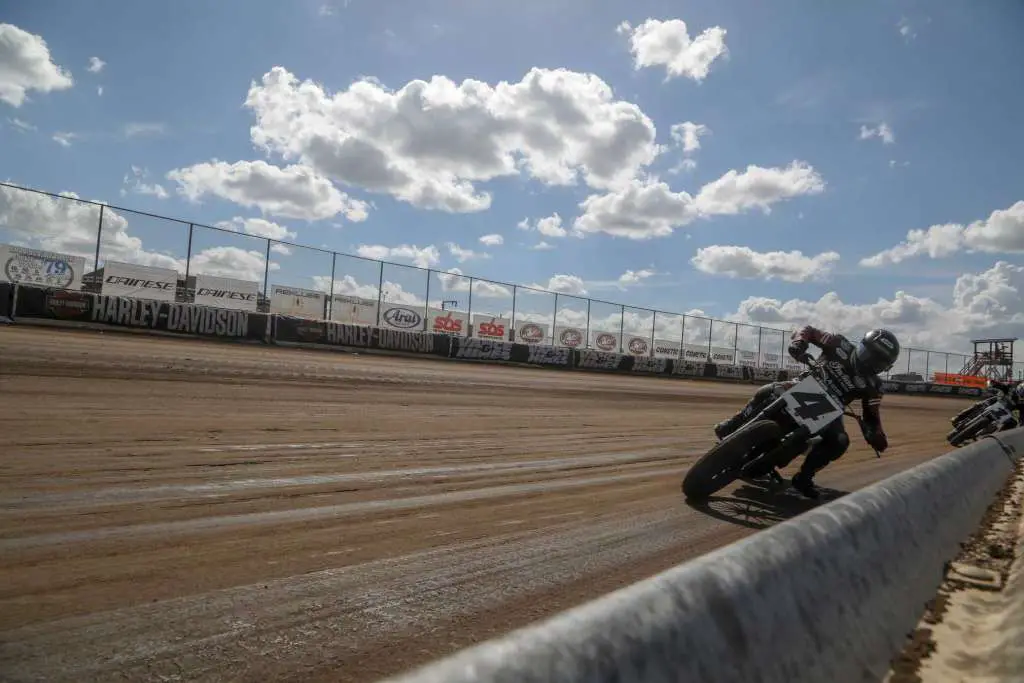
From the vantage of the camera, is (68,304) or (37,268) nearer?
(68,304)

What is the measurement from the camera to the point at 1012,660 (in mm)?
2029

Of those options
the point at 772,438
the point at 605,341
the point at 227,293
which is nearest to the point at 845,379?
the point at 772,438

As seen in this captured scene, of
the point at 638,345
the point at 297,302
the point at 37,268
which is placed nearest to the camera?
the point at 37,268

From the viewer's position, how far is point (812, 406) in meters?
5.14

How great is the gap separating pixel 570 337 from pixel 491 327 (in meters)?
4.91

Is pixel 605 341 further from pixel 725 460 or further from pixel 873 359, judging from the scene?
pixel 725 460

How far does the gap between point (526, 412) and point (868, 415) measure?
236 inches

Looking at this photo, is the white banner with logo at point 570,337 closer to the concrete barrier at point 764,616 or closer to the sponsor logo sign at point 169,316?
the sponsor logo sign at point 169,316

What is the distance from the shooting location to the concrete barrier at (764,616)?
2.81ft

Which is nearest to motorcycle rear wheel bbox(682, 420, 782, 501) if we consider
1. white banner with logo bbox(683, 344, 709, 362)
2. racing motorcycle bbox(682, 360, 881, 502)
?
racing motorcycle bbox(682, 360, 881, 502)

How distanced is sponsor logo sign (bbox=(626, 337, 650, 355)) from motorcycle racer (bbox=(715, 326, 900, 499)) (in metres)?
31.7

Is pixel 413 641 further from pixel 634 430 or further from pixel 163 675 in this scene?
pixel 634 430

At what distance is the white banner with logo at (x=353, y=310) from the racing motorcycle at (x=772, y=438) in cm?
2175

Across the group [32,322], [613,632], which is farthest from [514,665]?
[32,322]
